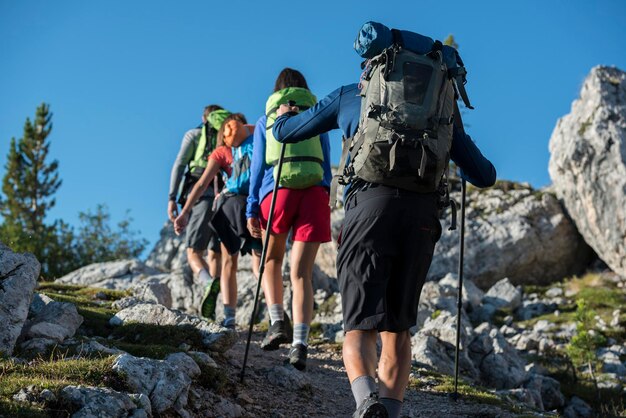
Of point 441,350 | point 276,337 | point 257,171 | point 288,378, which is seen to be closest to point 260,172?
point 257,171

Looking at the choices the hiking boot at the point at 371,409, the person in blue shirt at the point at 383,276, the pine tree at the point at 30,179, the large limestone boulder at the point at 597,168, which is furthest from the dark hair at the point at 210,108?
the pine tree at the point at 30,179

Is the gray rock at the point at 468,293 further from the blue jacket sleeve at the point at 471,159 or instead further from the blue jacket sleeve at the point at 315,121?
the blue jacket sleeve at the point at 315,121

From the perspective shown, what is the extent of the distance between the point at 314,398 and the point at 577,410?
19.4ft

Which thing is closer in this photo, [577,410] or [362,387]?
[362,387]

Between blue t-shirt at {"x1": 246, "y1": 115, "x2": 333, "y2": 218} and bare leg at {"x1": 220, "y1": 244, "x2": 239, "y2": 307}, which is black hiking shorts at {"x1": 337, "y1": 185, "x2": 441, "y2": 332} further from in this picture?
bare leg at {"x1": 220, "y1": 244, "x2": 239, "y2": 307}

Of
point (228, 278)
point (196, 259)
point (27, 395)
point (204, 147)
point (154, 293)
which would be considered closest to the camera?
point (27, 395)

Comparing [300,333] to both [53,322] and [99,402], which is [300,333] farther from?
[99,402]

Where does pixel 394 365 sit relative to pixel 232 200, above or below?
below

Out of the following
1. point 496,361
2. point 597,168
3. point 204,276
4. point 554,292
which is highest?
point 597,168

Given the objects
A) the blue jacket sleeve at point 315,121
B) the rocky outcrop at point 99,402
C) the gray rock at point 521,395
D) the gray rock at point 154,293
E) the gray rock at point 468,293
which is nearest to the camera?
the rocky outcrop at point 99,402

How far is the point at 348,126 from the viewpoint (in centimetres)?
466

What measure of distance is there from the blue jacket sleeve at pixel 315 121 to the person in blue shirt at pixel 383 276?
2.10 ft

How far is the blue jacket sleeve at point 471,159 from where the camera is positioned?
4.66 metres

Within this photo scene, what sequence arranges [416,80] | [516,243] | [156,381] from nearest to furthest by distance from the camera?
[416,80] → [156,381] → [516,243]
